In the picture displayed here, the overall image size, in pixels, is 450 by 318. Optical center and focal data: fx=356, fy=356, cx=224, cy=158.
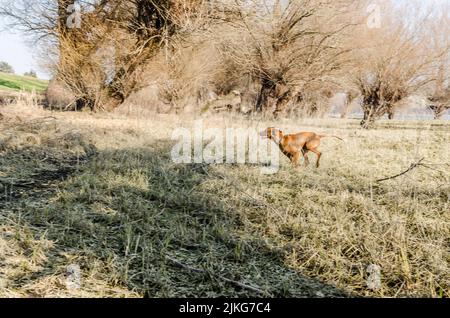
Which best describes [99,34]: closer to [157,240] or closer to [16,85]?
[157,240]

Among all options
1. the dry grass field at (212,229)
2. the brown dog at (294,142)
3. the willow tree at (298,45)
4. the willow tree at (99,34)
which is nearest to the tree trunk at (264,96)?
the willow tree at (298,45)

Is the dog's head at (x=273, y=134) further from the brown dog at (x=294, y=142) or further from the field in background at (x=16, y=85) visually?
the field in background at (x=16, y=85)

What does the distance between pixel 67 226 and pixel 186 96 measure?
15236mm

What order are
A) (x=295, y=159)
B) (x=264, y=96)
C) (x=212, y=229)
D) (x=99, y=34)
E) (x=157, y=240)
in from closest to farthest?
(x=157, y=240)
(x=212, y=229)
(x=295, y=159)
(x=99, y=34)
(x=264, y=96)

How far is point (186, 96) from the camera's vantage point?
17.4m

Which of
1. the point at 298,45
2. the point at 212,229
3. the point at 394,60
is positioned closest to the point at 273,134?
the point at 212,229

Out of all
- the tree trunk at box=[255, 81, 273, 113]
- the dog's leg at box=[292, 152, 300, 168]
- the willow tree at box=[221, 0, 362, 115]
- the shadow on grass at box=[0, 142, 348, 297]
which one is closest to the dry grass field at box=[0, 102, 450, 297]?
the shadow on grass at box=[0, 142, 348, 297]

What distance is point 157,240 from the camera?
2.55 metres

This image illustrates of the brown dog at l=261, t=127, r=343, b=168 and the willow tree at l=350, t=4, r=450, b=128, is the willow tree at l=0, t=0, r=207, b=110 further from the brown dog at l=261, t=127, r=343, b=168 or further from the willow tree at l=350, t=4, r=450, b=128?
the willow tree at l=350, t=4, r=450, b=128

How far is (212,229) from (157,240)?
46 centimetres

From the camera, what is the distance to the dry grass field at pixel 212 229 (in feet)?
6.78

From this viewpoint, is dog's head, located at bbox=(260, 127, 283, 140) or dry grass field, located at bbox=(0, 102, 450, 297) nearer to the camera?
dry grass field, located at bbox=(0, 102, 450, 297)

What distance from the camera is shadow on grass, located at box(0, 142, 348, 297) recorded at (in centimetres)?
205
